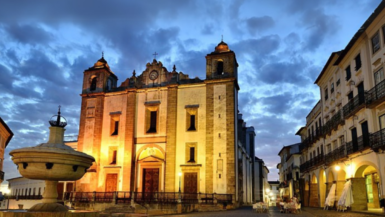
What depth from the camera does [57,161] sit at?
11.0 metres

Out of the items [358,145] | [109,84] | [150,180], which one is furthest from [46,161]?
[109,84]

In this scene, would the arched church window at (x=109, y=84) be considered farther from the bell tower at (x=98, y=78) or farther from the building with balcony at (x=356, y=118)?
the building with balcony at (x=356, y=118)

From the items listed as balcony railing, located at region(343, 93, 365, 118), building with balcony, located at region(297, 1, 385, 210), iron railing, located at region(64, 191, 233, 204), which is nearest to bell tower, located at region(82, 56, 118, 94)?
iron railing, located at region(64, 191, 233, 204)

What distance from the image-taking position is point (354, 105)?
21.0m

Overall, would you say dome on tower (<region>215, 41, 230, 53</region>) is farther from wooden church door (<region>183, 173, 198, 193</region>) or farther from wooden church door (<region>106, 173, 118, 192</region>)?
wooden church door (<region>106, 173, 118, 192</region>)

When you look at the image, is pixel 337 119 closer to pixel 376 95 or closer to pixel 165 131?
pixel 376 95

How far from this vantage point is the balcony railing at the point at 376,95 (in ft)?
56.2

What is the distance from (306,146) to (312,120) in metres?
2.80

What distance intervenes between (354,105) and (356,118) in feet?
2.67

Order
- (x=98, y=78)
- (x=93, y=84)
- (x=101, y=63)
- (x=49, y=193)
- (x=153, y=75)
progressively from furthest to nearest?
(x=101, y=63) → (x=93, y=84) → (x=98, y=78) → (x=153, y=75) → (x=49, y=193)

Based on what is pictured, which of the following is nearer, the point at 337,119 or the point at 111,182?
the point at 337,119

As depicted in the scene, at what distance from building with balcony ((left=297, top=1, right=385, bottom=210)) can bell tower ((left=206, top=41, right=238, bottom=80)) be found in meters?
7.71

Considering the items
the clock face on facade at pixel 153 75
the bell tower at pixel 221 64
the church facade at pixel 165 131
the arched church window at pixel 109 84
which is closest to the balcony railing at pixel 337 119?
the church facade at pixel 165 131

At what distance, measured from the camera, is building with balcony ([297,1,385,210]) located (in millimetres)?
17828
